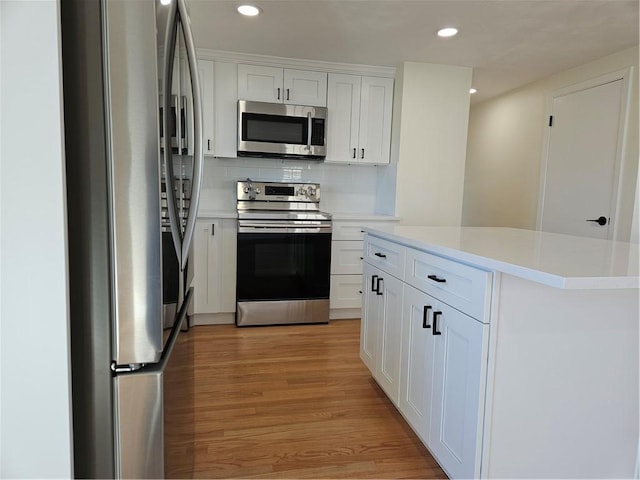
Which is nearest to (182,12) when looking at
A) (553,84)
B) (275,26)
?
(275,26)

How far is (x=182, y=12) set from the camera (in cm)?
106

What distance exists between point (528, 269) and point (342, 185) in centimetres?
304

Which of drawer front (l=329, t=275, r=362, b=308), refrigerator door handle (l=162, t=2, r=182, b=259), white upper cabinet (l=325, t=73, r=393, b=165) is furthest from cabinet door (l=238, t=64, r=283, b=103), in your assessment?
refrigerator door handle (l=162, t=2, r=182, b=259)

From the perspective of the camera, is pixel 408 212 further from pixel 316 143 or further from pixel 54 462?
pixel 54 462

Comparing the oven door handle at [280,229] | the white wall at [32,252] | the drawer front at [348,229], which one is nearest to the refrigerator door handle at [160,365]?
the white wall at [32,252]

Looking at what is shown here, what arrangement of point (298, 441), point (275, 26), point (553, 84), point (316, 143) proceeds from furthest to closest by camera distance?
point (553, 84) < point (316, 143) < point (275, 26) < point (298, 441)

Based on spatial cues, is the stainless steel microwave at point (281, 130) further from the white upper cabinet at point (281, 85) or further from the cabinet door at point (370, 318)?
the cabinet door at point (370, 318)

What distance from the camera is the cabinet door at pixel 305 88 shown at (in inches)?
137

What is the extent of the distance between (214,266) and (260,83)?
163 centimetres

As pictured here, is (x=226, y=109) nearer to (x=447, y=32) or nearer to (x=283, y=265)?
(x=283, y=265)

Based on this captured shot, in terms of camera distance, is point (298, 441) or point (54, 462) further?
point (298, 441)

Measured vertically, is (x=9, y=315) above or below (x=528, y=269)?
below

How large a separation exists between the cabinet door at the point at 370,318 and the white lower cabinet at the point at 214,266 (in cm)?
136

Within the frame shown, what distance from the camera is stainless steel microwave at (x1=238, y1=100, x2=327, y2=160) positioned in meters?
3.36
